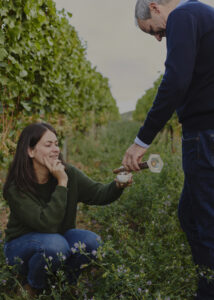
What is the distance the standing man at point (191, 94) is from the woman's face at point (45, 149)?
0.67 meters

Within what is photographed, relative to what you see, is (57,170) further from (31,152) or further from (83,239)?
(83,239)

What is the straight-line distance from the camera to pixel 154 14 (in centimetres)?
182

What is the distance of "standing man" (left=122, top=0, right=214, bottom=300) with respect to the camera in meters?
1.64

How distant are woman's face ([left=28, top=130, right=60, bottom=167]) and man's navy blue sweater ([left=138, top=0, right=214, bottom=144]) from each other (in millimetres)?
862

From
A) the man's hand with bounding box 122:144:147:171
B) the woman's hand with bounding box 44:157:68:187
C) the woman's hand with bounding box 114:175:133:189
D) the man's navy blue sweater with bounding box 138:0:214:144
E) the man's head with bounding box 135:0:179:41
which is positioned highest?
the man's head with bounding box 135:0:179:41

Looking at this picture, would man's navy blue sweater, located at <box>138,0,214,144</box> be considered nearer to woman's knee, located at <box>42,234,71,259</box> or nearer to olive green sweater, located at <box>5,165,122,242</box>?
olive green sweater, located at <box>5,165,122,242</box>

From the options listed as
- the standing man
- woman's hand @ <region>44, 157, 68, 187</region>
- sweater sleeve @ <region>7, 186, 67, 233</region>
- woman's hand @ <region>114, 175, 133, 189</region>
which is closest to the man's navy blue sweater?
the standing man

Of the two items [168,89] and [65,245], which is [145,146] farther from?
[65,245]

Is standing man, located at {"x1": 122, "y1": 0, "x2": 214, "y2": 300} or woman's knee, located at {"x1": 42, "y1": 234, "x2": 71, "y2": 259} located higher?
standing man, located at {"x1": 122, "y1": 0, "x2": 214, "y2": 300}

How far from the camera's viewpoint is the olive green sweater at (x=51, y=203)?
6.81 ft

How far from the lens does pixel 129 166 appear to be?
6.37 ft

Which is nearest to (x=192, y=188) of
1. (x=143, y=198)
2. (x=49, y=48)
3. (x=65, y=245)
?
(x=65, y=245)

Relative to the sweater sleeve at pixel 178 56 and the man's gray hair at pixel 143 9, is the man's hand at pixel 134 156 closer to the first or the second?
the sweater sleeve at pixel 178 56

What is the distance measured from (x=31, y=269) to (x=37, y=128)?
1.09 metres
